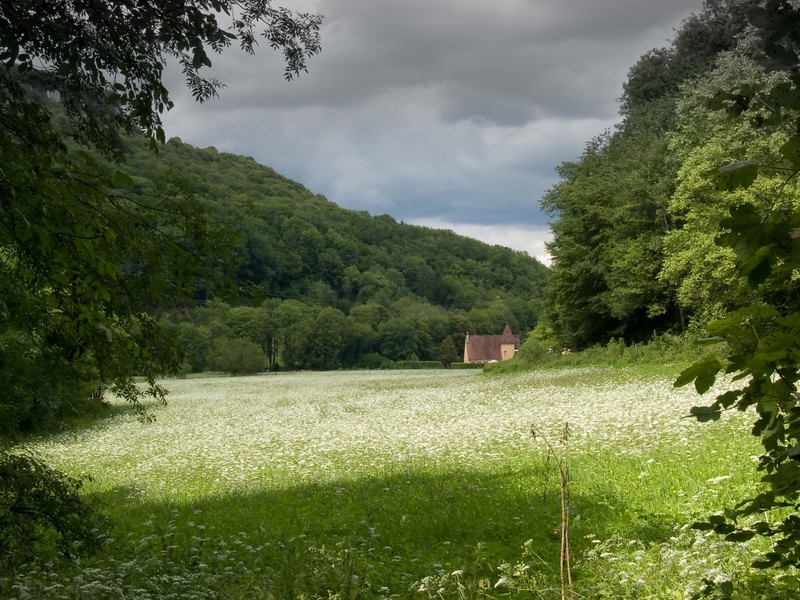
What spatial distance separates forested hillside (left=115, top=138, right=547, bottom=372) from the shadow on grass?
3538 cm

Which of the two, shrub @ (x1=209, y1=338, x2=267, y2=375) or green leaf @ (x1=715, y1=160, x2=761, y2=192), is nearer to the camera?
green leaf @ (x1=715, y1=160, x2=761, y2=192)

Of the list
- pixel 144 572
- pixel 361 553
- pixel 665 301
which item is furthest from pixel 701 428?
pixel 665 301

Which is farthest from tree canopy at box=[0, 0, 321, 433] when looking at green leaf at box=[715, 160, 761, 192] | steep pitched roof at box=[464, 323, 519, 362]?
steep pitched roof at box=[464, 323, 519, 362]

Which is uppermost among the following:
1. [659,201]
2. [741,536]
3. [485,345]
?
[659,201]

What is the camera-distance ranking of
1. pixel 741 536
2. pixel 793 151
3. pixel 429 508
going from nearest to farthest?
pixel 793 151
pixel 741 536
pixel 429 508

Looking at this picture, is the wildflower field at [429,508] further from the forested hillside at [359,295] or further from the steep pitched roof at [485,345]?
the steep pitched roof at [485,345]

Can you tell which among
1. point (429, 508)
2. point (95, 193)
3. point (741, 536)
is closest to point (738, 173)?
point (741, 536)

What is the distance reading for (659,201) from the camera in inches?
1460

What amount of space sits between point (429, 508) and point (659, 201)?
3233 cm

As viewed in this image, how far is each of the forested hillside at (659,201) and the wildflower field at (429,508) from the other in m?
11.7

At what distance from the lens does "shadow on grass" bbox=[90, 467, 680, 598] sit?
20.0 feet

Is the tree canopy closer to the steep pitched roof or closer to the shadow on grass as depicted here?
the shadow on grass

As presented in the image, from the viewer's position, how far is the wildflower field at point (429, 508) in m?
5.58

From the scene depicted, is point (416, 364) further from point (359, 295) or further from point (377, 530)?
point (377, 530)
